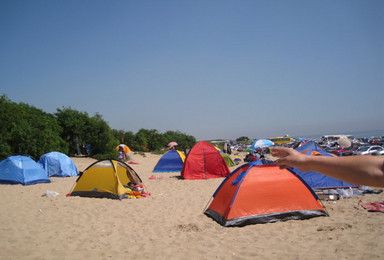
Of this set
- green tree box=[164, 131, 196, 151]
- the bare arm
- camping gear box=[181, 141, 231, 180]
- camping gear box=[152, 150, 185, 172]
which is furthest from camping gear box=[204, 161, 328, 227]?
green tree box=[164, 131, 196, 151]

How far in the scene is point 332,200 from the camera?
8336 millimetres

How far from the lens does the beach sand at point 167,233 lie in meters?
4.91

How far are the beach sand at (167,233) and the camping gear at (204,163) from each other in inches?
189

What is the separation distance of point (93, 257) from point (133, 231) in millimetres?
1506

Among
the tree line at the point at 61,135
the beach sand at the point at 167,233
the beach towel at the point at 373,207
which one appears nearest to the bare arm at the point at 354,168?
the beach sand at the point at 167,233

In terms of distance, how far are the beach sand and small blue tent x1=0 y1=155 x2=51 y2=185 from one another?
3.64 meters

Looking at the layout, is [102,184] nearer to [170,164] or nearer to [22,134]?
[170,164]

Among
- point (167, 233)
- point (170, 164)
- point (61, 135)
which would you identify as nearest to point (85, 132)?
point (61, 135)

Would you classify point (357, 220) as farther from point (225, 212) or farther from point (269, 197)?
point (225, 212)

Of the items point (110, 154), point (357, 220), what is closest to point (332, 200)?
point (357, 220)

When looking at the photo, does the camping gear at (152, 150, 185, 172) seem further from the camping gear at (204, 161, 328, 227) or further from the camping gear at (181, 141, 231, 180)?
the camping gear at (204, 161, 328, 227)

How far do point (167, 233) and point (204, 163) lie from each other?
7926 millimetres

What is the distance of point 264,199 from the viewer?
6617 mm

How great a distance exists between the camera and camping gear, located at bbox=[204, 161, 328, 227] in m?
6.45
